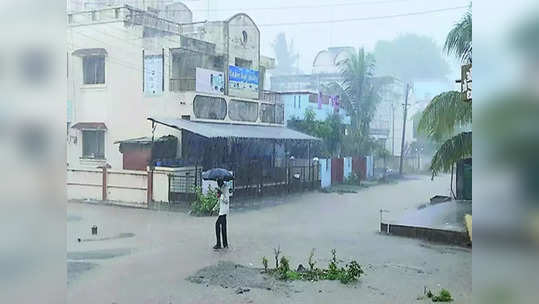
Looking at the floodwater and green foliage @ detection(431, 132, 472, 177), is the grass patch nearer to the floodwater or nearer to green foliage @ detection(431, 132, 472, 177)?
the floodwater

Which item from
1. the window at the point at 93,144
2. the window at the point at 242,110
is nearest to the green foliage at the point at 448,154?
the window at the point at 242,110

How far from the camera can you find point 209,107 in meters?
5.66

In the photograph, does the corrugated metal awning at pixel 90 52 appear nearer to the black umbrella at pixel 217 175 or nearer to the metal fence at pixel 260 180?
the metal fence at pixel 260 180

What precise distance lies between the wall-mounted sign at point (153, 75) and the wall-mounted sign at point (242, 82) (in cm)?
75

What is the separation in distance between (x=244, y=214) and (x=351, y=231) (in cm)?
118

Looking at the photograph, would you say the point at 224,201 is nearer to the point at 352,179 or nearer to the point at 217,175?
the point at 217,175

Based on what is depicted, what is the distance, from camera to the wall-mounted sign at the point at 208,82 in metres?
5.61

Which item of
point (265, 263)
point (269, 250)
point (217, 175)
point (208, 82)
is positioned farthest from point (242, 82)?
point (265, 263)

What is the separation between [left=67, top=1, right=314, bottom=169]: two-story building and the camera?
530 centimetres

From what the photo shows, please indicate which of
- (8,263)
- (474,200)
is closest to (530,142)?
(474,200)

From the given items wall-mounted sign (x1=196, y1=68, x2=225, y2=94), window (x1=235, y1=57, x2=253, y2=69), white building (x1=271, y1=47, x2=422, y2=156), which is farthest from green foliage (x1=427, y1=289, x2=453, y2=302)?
window (x1=235, y1=57, x2=253, y2=69)

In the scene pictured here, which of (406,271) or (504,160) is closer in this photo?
(504,160)

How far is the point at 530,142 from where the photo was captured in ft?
6.21

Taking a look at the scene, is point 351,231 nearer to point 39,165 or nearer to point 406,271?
point 406,271
